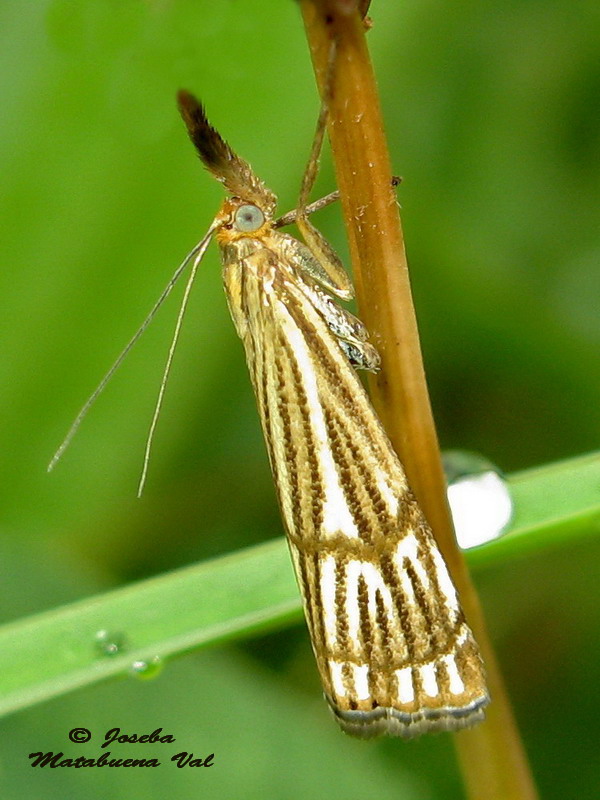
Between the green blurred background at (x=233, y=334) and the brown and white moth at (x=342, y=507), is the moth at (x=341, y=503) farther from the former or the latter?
the green blurred background at (x=233, y=334)

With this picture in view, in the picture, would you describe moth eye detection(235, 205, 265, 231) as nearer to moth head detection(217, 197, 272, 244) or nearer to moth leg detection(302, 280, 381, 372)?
moth head detection(217, 197, 272, 244)

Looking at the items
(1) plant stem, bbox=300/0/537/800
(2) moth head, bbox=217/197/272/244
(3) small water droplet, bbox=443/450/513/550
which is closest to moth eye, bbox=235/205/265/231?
(2) moth head, bbox=217/197/272/244

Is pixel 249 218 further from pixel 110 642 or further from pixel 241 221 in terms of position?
pixel 110 642

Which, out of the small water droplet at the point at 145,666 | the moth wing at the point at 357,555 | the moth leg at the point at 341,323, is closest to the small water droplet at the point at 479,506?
the moth wing at the point at 357,555

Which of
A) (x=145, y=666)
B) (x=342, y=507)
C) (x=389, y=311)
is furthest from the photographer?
(x=342, y=507)

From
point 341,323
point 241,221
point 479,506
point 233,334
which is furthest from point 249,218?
point 233,334

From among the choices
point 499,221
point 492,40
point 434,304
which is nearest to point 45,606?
point 434,304
